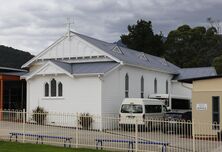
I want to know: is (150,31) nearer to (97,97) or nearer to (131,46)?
(131,46)

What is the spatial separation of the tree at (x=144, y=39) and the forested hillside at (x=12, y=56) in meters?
16.9

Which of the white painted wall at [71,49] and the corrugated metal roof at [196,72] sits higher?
the white painted wall at [71,49]

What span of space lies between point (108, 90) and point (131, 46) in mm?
44174

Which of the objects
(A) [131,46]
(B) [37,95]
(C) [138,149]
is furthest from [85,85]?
(A) [131,46]

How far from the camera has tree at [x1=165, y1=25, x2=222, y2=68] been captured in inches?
2874

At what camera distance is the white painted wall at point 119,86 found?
33.1 metres

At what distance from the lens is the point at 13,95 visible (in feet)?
145

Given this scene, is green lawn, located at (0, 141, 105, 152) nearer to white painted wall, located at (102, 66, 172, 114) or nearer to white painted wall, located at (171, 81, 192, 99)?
white painted wall, located at (102, 66, 172, 114)

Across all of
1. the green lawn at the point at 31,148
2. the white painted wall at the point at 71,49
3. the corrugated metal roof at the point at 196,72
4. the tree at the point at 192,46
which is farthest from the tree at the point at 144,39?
the green lawn at the point at 31,148

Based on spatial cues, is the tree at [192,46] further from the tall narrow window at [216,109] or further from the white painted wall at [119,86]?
the tall narrow window at [216,109]

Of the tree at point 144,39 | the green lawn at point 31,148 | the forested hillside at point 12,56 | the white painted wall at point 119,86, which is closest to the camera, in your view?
the green lawn at point 31,148

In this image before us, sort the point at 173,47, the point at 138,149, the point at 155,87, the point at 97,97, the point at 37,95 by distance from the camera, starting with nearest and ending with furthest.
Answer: the point at 138,149 < the point at 97,97 < the point at 37,95 < the point at 155,87 < the point at 173,47

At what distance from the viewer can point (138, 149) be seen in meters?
19.8

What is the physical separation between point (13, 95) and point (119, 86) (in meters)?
13.2
